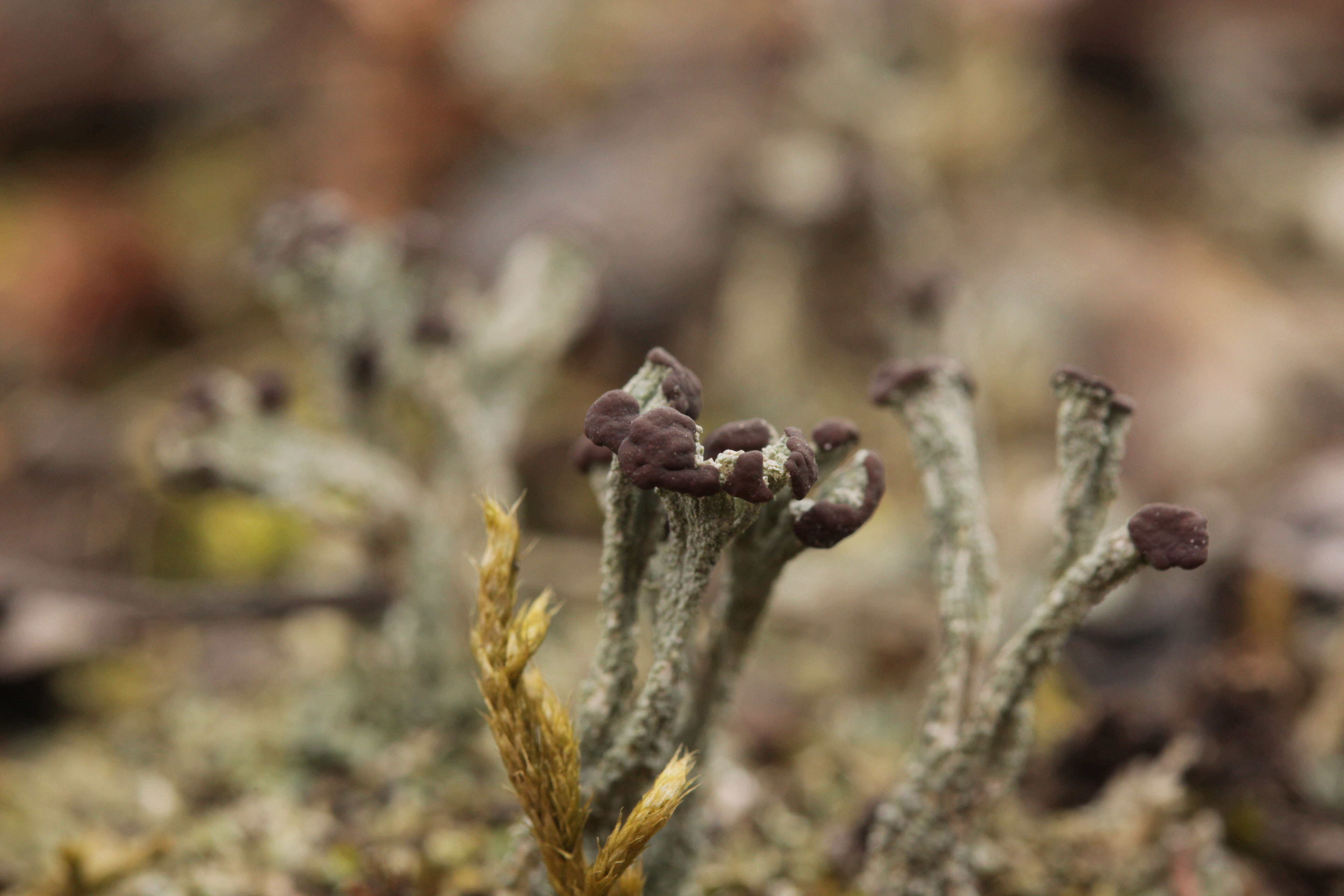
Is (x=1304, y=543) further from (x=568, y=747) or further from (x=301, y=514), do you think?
(x=301, y=514)

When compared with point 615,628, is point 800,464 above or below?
above

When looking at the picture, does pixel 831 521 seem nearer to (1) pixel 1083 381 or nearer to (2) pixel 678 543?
(2) pixel 678 543

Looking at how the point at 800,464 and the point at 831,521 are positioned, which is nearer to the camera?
the point at 800,464

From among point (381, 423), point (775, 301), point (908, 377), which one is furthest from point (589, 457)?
point (775, 301)

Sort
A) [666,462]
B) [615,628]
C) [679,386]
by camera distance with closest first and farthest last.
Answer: [666,462] < [679,386] < [615,628]

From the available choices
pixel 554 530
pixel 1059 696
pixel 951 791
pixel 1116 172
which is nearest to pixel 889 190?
pixel 1116 172

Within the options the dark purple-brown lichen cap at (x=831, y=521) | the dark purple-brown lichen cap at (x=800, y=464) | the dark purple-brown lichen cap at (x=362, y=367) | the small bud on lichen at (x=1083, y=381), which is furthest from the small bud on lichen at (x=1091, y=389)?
the dark purple-brown lichen cap at (x=362, y=367)

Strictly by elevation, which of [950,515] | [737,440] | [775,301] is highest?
[737,440]

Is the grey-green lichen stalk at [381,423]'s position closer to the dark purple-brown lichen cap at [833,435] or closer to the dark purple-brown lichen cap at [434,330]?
the dark purple-brown lichen cap at [434,330]
